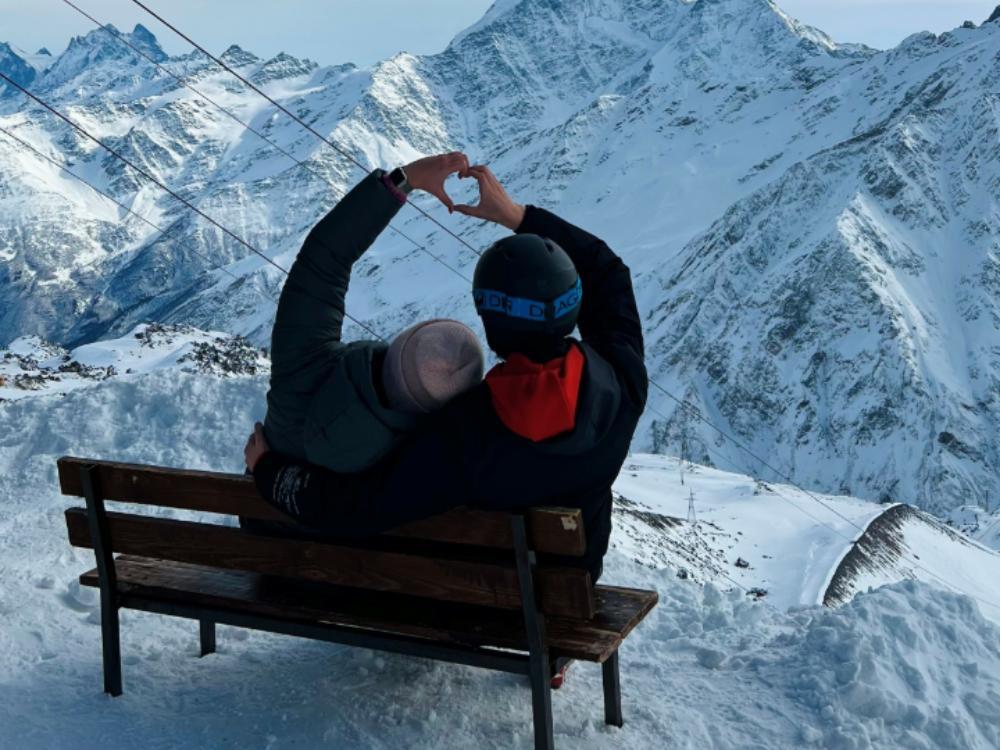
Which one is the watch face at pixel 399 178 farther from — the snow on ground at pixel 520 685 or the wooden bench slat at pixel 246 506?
the snow on ground at pixel 520 685

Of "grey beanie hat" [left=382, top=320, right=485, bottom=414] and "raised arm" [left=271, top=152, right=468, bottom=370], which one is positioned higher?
"raised arm" [left=271, top=152, right=468, bottom=370]

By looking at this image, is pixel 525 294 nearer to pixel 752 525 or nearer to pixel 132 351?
pixel 752 525

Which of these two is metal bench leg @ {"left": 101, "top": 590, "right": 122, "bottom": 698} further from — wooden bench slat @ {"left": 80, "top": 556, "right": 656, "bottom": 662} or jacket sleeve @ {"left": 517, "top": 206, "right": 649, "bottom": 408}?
jacket sleeve @ {"left": 517, "top": 206, "right": 649, "bottom": 408}

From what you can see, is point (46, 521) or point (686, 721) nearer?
point (686, 721)

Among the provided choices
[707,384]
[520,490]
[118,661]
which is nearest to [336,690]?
[118,661]

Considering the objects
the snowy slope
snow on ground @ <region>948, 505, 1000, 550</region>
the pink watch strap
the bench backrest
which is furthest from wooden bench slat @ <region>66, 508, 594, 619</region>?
snow on ground @ <region>948, 505, 1000, 550</region>

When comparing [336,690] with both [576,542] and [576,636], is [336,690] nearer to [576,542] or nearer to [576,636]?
[576,636]

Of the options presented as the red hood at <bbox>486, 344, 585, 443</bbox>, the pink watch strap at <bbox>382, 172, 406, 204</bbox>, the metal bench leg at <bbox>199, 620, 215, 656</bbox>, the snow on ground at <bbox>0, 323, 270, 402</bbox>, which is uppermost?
the pink watch strap at <bbox>382, 172, 406, 204</bbox>

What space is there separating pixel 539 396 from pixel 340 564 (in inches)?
Result: 61.7

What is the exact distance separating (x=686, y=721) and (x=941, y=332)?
162567mm

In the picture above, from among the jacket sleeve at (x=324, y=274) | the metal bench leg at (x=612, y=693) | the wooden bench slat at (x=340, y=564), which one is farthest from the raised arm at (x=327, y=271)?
the metal bench leg at (x=612, y=693)

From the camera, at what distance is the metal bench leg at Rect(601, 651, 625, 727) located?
5.12m

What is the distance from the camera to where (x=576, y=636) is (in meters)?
4.50

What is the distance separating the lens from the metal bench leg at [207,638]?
5918 mm
